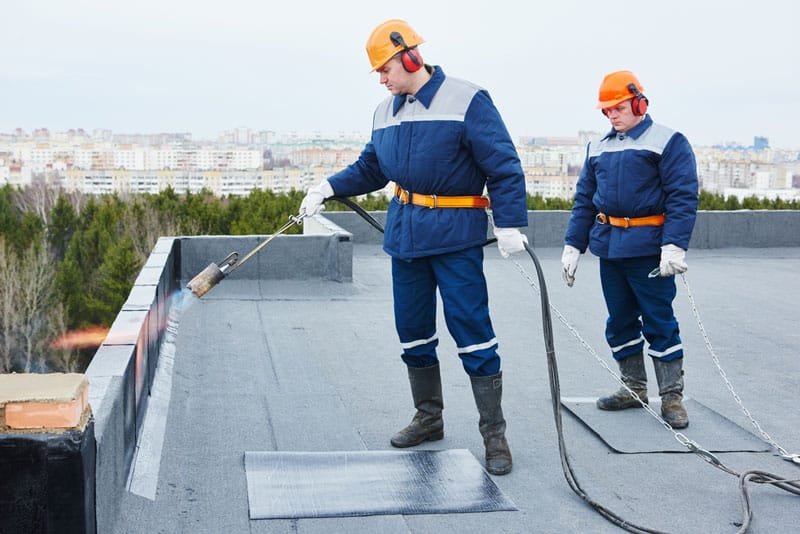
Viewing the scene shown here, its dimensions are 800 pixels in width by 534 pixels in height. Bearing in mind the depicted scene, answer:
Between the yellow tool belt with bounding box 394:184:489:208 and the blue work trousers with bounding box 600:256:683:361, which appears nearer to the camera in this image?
the yellow tool belt with bounding box 394:184:489:208

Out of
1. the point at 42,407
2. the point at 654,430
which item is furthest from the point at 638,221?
the point at 42,407

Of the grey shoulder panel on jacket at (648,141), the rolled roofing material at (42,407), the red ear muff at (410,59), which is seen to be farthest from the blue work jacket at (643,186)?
the rolled roofing material at (42,407)

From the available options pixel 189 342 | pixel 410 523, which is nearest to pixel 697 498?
pixel 410 523

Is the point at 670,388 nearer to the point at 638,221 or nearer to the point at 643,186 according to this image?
the point at 638,221

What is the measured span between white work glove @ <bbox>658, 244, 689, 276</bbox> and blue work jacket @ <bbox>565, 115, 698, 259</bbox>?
0.10ft

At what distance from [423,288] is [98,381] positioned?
58.0 inches

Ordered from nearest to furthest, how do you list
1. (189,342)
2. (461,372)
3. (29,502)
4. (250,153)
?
(29,502)
(461,372)
(189,342)
(250,153)

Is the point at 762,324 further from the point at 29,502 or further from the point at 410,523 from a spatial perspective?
the point at 29,502

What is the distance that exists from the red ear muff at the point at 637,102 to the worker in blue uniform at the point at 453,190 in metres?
0.96

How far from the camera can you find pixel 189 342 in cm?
677

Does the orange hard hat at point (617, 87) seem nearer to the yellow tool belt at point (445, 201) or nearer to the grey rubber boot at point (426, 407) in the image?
the yellow tool belt at point (445, 201)

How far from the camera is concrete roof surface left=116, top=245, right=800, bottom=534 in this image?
390cm

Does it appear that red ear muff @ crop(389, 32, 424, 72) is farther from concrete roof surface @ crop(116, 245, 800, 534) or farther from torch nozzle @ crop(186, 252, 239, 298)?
concrete roof surface @ crop(116, 245, 800, 534)

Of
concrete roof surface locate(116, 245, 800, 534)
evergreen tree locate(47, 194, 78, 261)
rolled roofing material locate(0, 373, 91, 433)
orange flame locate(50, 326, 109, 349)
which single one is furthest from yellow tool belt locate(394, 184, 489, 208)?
evergreen tree locate(47, 194, 78, 261)
